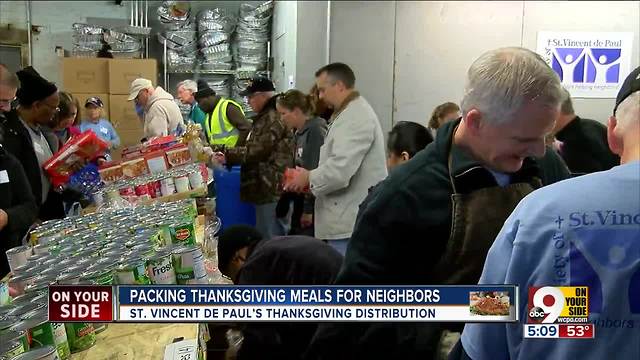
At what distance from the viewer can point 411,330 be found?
151 cm

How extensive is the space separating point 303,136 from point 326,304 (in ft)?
10.8

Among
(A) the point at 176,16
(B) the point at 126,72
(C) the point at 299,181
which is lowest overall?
(C) the point at 299,181

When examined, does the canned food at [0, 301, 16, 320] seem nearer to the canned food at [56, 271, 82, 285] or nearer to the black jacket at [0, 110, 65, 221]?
the canned food at [56, 271, 82, 285]

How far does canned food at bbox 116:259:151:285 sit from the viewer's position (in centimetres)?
156

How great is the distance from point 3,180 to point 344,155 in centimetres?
164

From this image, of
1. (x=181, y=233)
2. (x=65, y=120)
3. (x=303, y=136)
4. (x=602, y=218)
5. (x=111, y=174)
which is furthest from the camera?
(x=303, y=136)

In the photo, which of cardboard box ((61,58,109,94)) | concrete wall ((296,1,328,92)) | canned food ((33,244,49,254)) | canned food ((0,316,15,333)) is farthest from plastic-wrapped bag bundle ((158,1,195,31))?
canned food ((0,316,15,333))

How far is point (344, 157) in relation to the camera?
335cm

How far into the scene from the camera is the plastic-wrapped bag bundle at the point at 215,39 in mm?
6980

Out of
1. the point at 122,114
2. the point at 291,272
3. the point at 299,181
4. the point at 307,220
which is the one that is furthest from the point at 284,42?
the point at 291,272

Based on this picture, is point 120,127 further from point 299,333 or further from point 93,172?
point 299,333

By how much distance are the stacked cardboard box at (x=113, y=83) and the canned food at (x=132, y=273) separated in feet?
11.7

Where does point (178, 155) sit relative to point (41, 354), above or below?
above

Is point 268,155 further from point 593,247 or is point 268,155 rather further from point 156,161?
point 593,247
